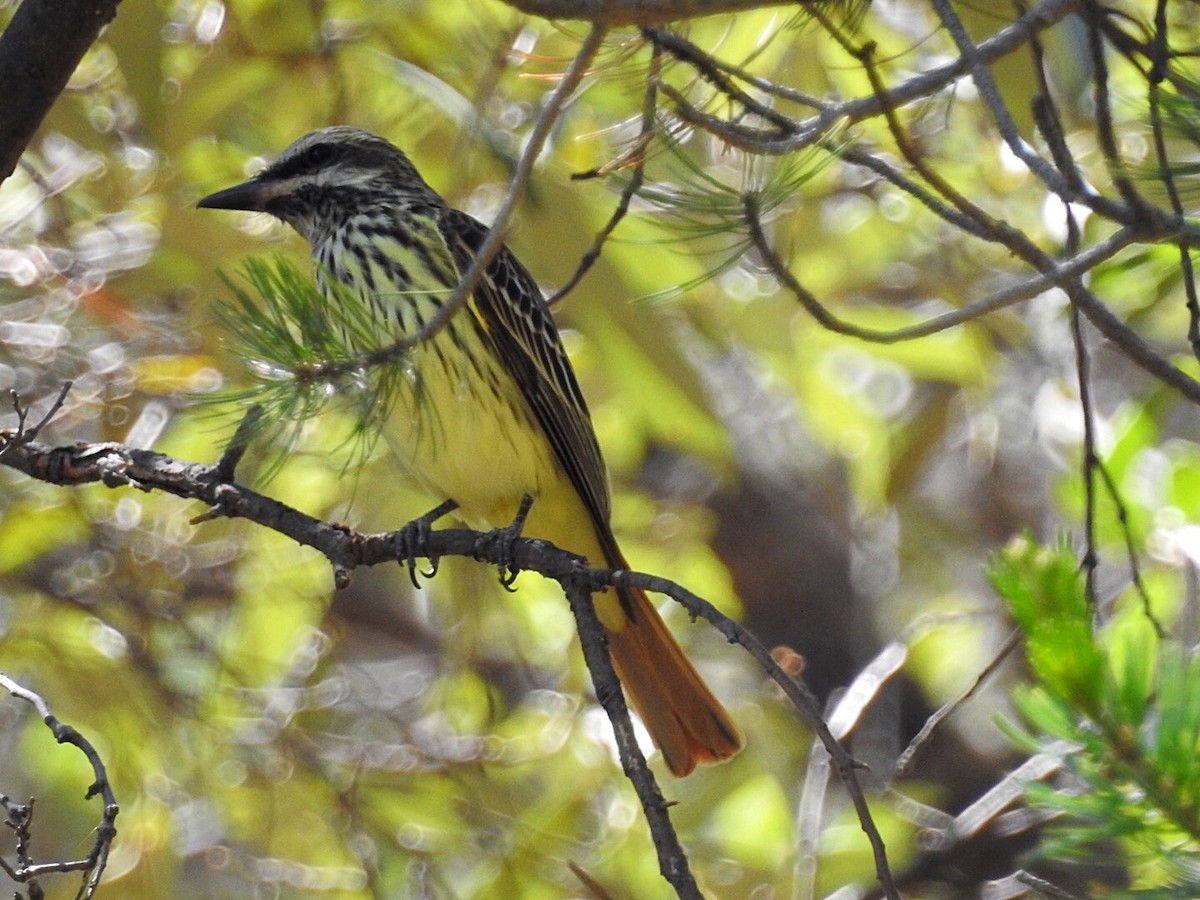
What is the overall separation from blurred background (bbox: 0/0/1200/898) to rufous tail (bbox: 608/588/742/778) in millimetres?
367

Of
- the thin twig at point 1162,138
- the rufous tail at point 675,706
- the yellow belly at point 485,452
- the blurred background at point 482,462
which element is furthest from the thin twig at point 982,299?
the rufous tail at point 675,706

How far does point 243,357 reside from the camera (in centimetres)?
187

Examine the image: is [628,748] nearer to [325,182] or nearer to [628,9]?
[628,9]

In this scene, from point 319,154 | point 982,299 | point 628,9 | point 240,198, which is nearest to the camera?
point 628,9

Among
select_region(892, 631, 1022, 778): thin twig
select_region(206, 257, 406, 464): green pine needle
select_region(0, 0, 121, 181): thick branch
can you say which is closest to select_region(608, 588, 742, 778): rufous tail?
select_region(892, 631, 1022, 778): thin twig

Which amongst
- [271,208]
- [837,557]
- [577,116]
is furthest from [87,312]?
[837,557]

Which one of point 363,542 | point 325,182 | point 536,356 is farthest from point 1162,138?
point 325,182

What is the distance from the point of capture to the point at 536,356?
325 cm

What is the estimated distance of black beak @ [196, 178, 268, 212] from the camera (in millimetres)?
3272

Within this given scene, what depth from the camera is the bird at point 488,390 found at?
3.10 meters

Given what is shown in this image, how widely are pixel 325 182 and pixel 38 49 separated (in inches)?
52.7

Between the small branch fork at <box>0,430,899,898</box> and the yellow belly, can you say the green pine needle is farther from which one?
the yellow belly

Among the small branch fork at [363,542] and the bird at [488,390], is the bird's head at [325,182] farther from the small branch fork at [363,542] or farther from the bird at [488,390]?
the small branch fork at [363,542]

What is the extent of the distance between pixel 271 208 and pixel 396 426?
27.2 inches
